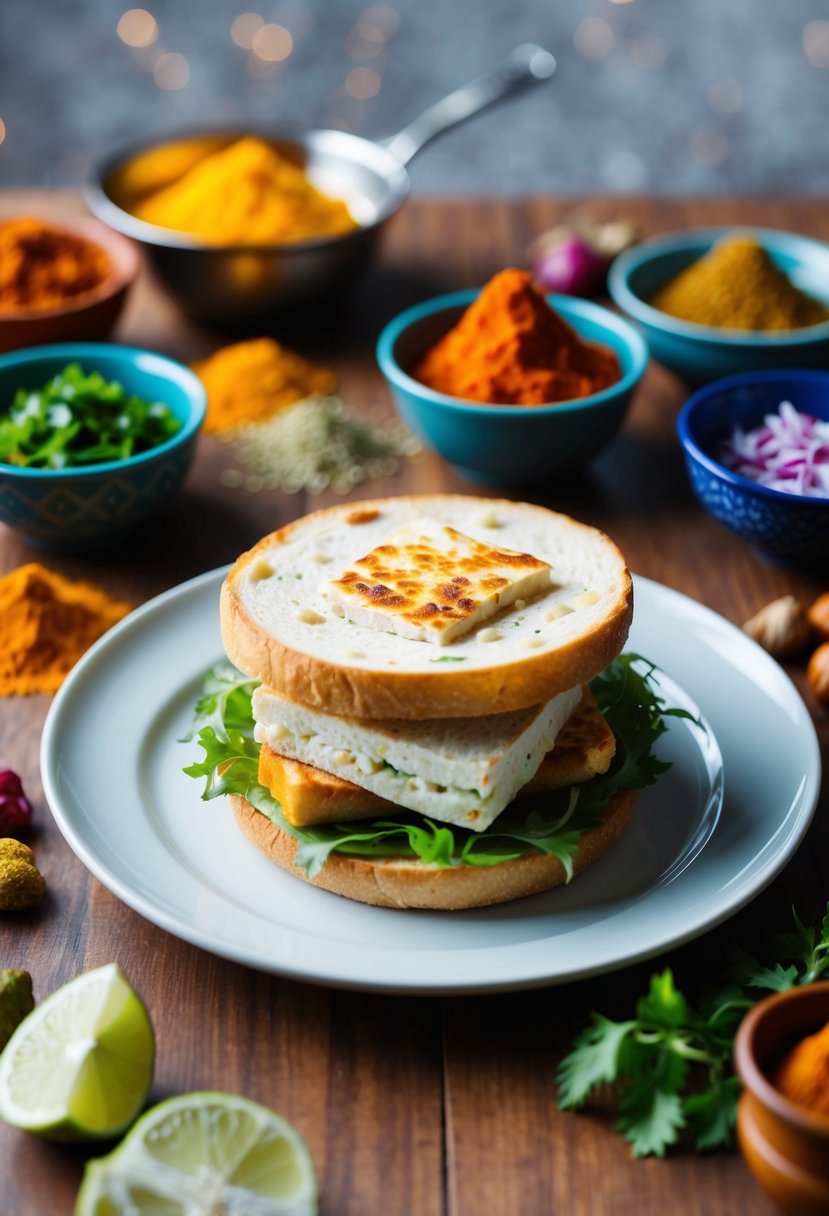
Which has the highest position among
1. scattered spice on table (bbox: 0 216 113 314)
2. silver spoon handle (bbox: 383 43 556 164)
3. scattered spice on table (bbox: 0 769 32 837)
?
silver spoon handle (bbox: 383 43 556 164)

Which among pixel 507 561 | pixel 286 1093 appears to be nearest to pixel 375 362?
pixel 507 561

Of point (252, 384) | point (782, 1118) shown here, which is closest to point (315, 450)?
point (252, 384)

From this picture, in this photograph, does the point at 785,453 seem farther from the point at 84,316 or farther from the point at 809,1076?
the point at 84,316

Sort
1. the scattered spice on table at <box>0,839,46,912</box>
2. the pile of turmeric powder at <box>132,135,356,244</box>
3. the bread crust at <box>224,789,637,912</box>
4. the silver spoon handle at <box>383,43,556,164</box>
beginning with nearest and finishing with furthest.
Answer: the bread crust at <box>224,789,637,912</box>, the scattered spice on table at <box>0,839,46,912</box>, the pile of turmeric powder at <box>132,135,356,244</box>, the silver spoon handle at <box>383,43,556,164</box>

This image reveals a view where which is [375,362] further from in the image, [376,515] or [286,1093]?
[286,1093]

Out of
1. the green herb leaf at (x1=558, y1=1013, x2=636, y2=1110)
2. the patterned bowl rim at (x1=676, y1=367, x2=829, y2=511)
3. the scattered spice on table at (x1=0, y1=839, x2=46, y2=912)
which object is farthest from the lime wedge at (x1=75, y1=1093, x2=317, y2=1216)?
the patterned bowl rim at (x1=676, y1=367, x2=829, y2=511)

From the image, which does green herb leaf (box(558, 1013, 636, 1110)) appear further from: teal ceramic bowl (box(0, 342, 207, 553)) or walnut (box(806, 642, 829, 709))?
teal ceramic bowl (box(0, 342, 207, 553))
